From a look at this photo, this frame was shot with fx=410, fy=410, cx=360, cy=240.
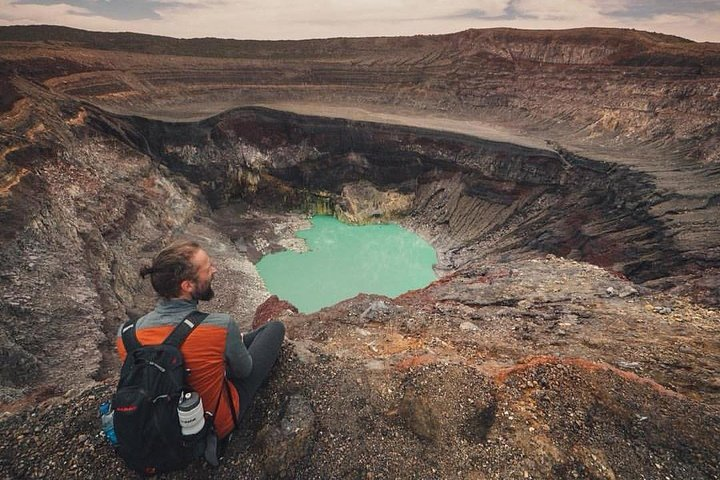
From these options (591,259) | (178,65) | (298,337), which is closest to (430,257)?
(591,259)

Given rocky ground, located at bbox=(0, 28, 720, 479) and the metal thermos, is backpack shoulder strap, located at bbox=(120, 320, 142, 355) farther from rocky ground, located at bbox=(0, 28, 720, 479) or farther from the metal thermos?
rocky ground, located at bbox=(0, 28, 720, 479)

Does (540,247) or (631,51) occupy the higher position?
(631,51)

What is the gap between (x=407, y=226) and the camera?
25719 mm

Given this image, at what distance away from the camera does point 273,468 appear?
11.6 feet

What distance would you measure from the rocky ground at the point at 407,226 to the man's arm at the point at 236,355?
0.88 m

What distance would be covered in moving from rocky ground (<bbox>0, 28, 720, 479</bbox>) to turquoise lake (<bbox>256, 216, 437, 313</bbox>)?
1.16 meters

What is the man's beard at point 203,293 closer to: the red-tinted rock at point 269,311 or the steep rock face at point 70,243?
the steep rock face at point 70,243

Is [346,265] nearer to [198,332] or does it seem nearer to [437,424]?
[437,424]

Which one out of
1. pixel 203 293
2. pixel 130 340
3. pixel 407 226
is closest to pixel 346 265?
pixel 407 226

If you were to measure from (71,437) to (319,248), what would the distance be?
19827 millimetres

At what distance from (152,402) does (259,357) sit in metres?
1.22

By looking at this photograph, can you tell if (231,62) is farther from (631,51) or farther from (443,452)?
(443,452)

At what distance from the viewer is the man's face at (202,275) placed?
314cm

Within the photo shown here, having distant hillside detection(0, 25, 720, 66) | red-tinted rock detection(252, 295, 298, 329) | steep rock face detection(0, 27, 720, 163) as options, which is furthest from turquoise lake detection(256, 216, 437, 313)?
distant hillside detection(0, 25, 720, 66)
